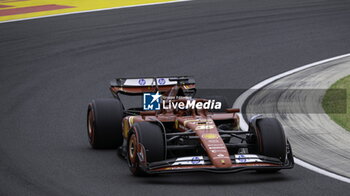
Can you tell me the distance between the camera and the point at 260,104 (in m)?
17.1

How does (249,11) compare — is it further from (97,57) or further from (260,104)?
(260,104)

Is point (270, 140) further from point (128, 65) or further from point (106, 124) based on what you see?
point (128, 65)

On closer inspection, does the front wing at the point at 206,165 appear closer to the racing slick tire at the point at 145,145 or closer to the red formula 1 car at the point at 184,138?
the red formula 1 car at the point at 184,138

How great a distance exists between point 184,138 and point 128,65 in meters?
9.52

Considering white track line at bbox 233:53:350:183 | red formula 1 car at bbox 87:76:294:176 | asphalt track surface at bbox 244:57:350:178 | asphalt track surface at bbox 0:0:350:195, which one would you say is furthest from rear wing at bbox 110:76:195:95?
asphalt track surface at bbox 244:57:350:178

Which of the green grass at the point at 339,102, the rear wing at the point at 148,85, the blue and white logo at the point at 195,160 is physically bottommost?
the blue and white logo at the point at 195,160

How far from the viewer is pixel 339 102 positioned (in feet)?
55.5

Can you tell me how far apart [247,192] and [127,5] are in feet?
62.8

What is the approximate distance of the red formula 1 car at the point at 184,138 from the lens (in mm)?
11422

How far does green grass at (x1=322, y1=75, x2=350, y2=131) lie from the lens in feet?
50.9

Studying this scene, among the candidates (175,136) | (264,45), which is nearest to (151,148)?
(175,136)

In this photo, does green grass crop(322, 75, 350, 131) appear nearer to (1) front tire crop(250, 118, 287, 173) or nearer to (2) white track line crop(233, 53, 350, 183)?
(2) white track line crop(233, 53, 350, 183)

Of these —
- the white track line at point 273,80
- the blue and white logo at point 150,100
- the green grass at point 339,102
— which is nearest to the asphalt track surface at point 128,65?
the white track line at point 273,80

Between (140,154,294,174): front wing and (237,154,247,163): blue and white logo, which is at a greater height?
(237,154,247,163): blue and white logo
